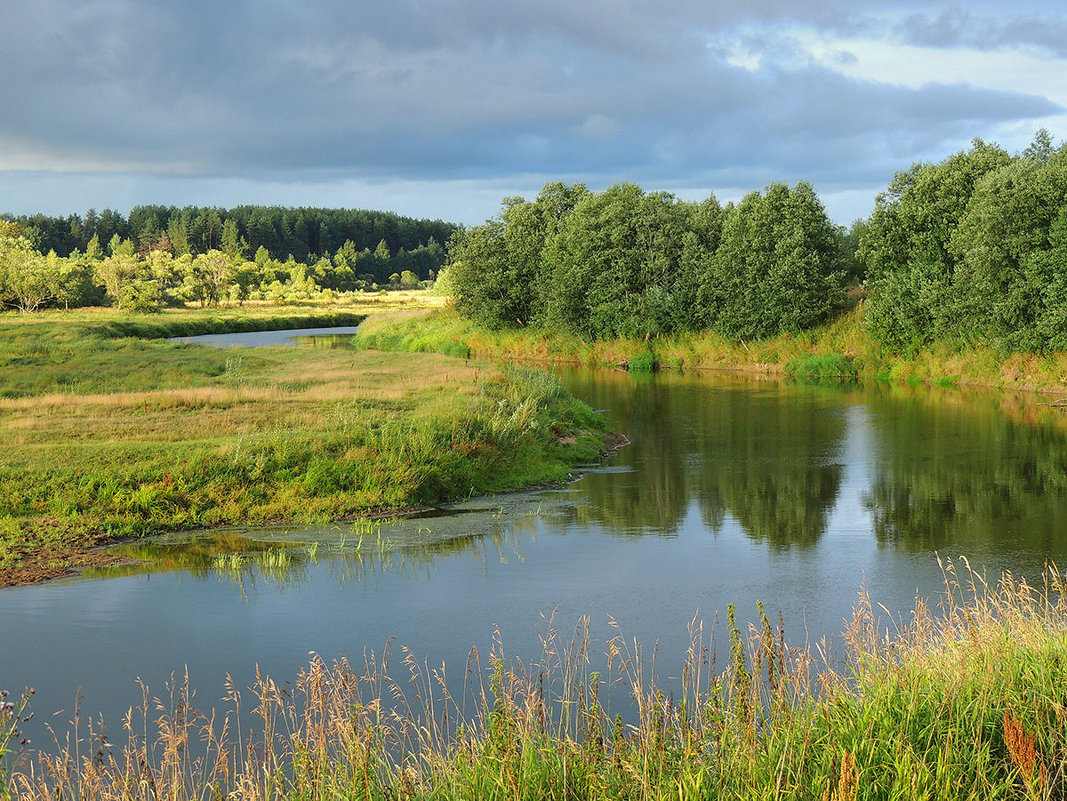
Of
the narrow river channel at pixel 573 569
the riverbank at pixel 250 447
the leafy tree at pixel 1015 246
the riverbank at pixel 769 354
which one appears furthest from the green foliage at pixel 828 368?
the narrow river channel at pixel 573 569

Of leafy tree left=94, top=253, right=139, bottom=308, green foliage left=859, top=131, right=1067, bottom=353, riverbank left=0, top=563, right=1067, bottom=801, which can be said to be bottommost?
riverbank left=0, top=563, right=1067, bottom=801

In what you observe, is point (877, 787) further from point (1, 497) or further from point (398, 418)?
point (398, 418)

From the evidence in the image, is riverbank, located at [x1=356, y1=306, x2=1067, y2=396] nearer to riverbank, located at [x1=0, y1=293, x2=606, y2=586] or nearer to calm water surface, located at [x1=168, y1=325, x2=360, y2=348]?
calm water surface, located at [x1=168, y1=325, x2=360, y2=348]

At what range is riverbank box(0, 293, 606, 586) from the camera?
19.2m

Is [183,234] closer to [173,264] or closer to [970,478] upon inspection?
[173,264]

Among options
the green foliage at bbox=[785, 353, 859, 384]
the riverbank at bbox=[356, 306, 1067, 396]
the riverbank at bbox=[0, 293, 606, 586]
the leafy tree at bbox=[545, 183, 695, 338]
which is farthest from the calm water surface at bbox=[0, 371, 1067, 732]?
the leafy tree at bbox=[545, 183, 695, 338]

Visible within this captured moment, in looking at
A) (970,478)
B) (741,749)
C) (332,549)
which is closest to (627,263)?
(970,478)

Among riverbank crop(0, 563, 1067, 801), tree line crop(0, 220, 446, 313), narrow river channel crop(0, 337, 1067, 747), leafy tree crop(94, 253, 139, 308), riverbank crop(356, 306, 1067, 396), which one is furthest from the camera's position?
leafy tree crop(94, 253, 139, 308)

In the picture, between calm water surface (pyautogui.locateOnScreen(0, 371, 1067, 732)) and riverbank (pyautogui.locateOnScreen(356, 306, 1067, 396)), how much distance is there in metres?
14.6

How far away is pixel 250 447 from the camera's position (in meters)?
21.7

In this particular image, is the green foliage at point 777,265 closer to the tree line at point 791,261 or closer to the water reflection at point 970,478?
the tree line at point 791,261

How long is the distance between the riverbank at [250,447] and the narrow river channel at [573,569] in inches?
42.2

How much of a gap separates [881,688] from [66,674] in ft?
31.0

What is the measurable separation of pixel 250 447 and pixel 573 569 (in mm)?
8286
